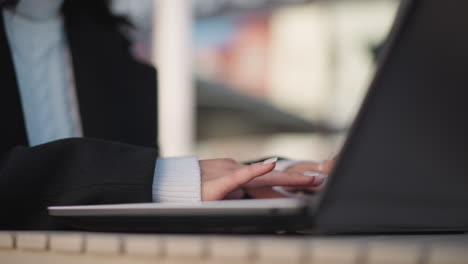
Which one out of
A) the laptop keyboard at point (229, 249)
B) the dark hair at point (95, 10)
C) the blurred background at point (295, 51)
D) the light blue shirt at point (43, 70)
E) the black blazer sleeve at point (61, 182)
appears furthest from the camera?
the blurred background at point (295, 51)

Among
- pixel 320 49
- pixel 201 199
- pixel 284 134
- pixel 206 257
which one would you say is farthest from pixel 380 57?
pixel 320 49

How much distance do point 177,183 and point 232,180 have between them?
0.20 ft

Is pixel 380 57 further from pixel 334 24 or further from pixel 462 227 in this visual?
pixel 334 24

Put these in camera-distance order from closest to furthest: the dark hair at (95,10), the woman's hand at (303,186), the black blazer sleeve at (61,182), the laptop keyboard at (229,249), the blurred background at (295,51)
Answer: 1. the laptop keyboard at (229,249)
2. the black blazer sleeve at (61,182)
3. the woman's hand at (303,186)
4. the dark hair at (95,10)
5. the blurred background at (295,51)

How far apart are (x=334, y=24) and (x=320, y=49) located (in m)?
0.55

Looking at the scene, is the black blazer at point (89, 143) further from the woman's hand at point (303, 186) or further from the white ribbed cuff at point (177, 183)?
the woman's hand at point (303, 186)

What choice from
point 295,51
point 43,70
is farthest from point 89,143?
point 295,51

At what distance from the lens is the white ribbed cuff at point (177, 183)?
429 millimetres

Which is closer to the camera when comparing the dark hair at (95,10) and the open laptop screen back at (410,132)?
the open laptop screen back at (410,132)

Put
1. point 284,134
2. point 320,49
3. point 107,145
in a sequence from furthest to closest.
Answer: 1. point 320,49
2. point 284,134
3. point 107,145

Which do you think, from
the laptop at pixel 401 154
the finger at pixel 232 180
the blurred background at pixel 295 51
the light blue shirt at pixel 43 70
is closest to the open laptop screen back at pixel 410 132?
the laptop at pixel 401 154

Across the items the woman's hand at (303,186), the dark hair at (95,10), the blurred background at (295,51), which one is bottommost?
the woman's hand at (303,186)

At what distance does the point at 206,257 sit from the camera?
0.21 m

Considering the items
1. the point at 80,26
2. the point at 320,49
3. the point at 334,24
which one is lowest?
the point at 80,26
